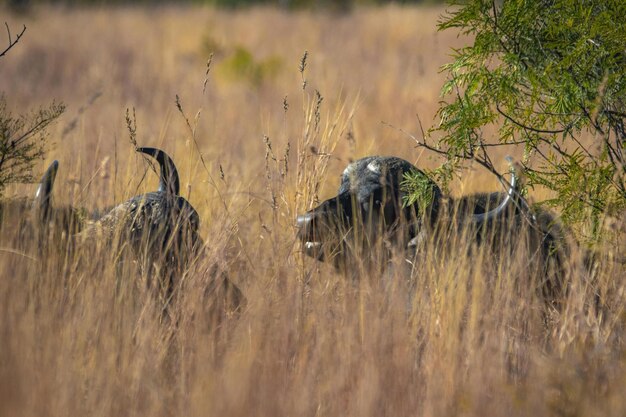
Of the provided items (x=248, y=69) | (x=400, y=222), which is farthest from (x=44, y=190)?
(x=248, y=69)

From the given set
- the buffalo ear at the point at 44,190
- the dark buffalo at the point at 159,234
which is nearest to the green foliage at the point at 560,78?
the dark buffalo at the point at 159,234

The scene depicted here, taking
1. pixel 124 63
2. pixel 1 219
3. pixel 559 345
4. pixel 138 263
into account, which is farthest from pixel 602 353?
pixel 124 63

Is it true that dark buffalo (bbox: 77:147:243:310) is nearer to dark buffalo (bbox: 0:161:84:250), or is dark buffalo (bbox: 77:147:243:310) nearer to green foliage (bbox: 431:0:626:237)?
dark buffalo (bbox: 0:161:84:250)

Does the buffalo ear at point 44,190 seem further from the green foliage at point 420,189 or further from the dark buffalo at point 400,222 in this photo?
the green foliage at point 420,189

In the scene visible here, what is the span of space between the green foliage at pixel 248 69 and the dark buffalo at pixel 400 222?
8.80 m

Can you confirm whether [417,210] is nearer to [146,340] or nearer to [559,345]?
[559,345]

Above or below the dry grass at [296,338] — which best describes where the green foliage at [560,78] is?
above

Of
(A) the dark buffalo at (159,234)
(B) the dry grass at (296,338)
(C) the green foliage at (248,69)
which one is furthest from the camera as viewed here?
(C) the green foliage at (248,69)

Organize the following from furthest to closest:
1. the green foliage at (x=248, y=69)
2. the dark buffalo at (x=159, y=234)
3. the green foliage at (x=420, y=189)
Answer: the green foliage at (x=248, y=69) < the green foliage at (x=420, y=189) < the dark buffalo at (x=159, y=234)

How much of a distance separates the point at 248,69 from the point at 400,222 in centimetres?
956

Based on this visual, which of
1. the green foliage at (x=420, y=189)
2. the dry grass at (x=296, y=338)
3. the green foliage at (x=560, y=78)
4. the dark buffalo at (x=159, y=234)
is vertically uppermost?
the green foliage at (x=560, y=78)

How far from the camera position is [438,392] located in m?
3.16

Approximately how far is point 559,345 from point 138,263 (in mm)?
1990

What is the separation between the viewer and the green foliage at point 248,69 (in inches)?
537
